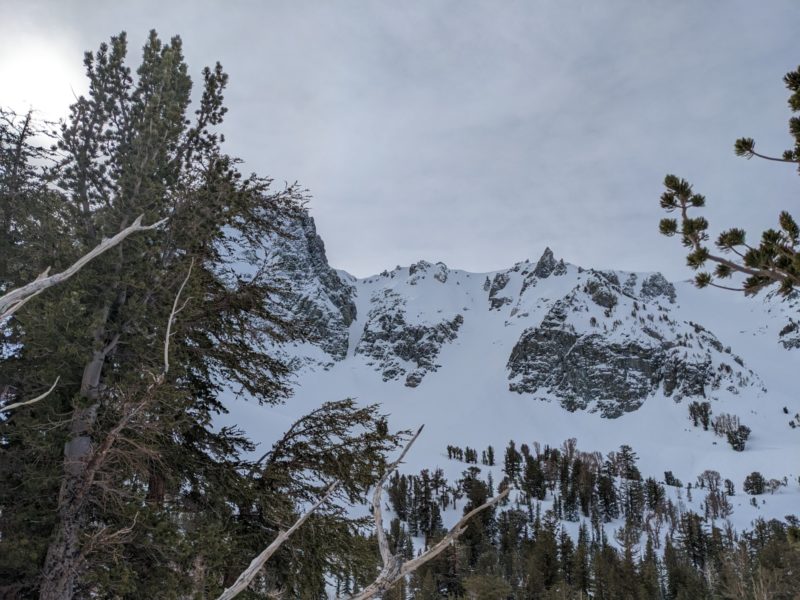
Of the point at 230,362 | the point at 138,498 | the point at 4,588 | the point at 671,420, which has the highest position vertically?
the point at 671,420

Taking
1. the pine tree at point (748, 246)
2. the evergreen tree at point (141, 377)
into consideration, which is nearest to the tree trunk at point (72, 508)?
the evergreen tree at point (141, 377)

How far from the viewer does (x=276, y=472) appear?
7844 mm

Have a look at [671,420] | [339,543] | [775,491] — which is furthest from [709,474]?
[339,543]

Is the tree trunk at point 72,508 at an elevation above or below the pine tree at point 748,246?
below

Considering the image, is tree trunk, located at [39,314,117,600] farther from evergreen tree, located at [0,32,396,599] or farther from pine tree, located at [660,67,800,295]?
pine tree, located at [660,67,800,295]

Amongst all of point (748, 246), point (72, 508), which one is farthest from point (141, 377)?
point (748, 246)

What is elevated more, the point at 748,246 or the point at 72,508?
the point at 748,246

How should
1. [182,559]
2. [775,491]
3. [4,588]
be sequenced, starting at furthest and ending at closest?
[775,491]
[182,559]
[4,588]

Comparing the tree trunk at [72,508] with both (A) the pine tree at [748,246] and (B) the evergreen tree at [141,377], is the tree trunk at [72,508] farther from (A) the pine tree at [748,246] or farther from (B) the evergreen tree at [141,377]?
(A) the pine tree at [748,246]

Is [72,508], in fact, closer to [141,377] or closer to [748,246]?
[141,377]

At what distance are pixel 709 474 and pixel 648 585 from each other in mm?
102788

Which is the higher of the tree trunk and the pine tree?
the pine tree

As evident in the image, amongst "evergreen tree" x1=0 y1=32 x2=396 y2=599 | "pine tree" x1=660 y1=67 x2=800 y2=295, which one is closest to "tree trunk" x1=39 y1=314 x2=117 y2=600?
"evergreen tree" x1=0 y1=32 x2=396 y2=599

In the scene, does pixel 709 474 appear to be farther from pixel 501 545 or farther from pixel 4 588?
pixel 4 588
